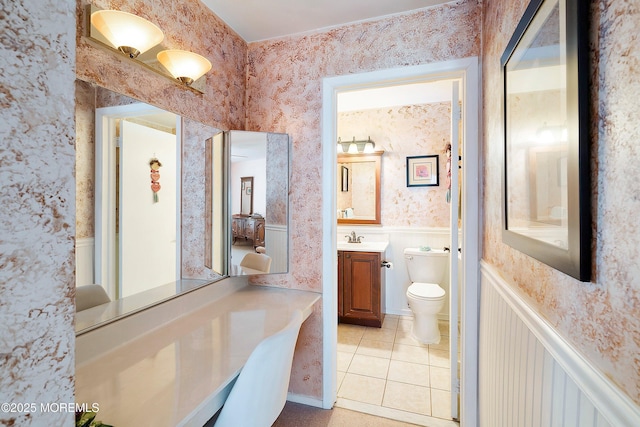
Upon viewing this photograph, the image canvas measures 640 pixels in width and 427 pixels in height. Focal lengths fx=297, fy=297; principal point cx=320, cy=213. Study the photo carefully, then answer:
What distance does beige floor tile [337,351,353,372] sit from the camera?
2426 mm

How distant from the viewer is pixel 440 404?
1991mm

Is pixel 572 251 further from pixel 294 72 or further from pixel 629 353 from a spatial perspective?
pixel 294 72

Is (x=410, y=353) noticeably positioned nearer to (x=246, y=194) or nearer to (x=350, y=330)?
(x=350, y=330)

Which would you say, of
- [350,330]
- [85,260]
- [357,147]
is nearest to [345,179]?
[357,147]

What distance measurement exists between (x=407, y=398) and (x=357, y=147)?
2.56 metres

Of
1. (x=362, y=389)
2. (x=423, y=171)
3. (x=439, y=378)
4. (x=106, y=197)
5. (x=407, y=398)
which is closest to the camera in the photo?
(x=106, y=197)

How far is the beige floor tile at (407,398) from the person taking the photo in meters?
1.96

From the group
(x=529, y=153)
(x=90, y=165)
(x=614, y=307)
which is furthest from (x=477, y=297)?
(x=90, y=165)

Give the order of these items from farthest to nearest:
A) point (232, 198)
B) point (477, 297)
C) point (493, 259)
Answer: point (232, 198) < point (477, 297) < point (493, 259)

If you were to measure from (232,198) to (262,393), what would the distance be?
118 centimetres

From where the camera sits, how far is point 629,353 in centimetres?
50

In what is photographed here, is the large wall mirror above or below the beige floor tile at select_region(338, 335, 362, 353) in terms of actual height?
above

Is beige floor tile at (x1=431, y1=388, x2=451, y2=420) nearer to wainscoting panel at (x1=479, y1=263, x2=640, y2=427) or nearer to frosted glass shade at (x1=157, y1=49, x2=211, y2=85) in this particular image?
wainscoting panel at (x1=479, y1=263, x2=640, y2=427)

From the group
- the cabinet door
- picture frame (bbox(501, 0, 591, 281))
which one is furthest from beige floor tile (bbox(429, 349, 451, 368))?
picture frame (bbox(501, 0, 591, 281))
